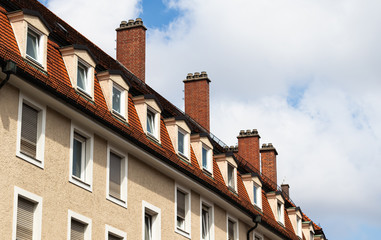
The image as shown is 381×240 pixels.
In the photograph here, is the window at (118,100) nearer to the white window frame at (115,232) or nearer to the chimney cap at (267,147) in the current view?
the white window frame at (115,232)

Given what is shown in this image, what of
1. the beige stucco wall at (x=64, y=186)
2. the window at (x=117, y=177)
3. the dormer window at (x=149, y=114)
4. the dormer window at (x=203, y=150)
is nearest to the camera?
the beige stucco wall at (x=64, y=186)

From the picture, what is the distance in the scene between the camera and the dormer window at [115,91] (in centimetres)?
2816

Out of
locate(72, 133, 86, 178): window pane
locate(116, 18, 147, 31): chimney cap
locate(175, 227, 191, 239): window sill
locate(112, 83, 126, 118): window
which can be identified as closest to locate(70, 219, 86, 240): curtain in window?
locate(72, 133, 86, 178): window pane

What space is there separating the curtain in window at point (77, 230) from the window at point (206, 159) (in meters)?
9.90

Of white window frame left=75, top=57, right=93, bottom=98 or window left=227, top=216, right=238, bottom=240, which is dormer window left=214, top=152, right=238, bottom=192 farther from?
white window frame left=75, top=57, right=93, bottom=98

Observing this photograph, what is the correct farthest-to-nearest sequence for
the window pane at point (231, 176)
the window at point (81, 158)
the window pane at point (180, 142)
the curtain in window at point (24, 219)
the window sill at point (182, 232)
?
1. the window pane at point (231, 176)
2. the window pane at point (180, 142)
3. the window sill at point (182, 232)
4. the window at point (81, 158)
5. the curtain in window at point (24, 219)

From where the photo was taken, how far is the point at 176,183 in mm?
31516

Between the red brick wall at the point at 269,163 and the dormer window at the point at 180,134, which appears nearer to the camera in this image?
the dormer window at the point at 180,134

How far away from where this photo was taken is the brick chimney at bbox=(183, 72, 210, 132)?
143ft

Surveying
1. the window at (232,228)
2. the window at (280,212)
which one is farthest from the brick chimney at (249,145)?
the window at (232,228)

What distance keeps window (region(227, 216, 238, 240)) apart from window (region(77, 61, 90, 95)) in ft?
36.2

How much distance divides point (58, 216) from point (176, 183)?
7.86 meters

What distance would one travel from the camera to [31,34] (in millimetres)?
24984

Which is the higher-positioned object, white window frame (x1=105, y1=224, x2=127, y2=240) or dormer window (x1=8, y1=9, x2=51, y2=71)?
dormer window (x1=8, y1=9, x2=51, y2=71)
